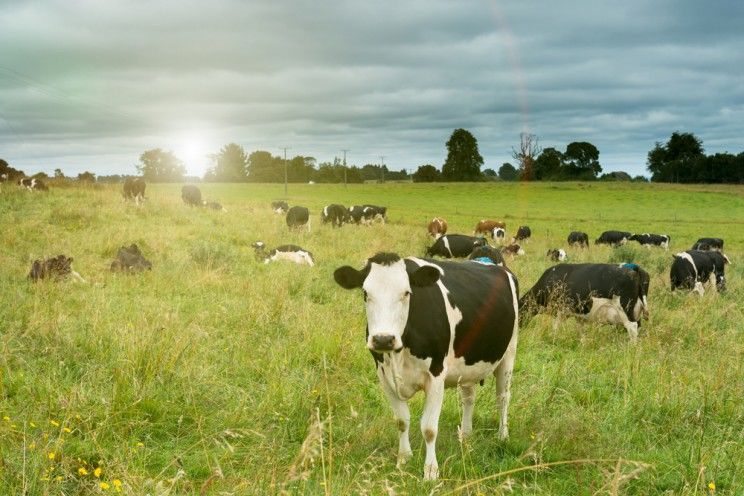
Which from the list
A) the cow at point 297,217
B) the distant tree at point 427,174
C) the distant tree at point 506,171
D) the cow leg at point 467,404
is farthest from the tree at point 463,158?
the cow leg at point 467,404

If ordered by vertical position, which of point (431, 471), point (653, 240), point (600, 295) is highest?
point (600, 295)

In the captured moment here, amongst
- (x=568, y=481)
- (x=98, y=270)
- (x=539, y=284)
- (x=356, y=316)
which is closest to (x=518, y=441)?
(x=568, y=481)

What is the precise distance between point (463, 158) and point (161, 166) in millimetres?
62407

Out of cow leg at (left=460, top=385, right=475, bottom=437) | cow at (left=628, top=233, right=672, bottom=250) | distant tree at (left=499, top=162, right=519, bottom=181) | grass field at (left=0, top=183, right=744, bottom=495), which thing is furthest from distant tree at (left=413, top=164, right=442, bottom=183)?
cow leg at (left=460, top=385, right=475, bottom=437)

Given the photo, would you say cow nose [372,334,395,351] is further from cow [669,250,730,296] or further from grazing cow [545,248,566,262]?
grazing cow [545,248,566,262]

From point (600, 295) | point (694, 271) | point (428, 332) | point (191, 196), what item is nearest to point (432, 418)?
point (428, 332)

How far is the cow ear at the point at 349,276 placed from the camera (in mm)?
4867

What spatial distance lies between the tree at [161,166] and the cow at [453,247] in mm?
110267

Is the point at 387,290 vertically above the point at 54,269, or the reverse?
the point at 387,290

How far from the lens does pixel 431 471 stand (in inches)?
183

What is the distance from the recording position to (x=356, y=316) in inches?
374

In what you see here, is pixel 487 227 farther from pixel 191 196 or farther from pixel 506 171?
pixel 506 171

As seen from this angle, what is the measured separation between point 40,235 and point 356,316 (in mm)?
11794

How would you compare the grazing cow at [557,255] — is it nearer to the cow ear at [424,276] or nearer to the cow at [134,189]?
the cow at [134,189]
